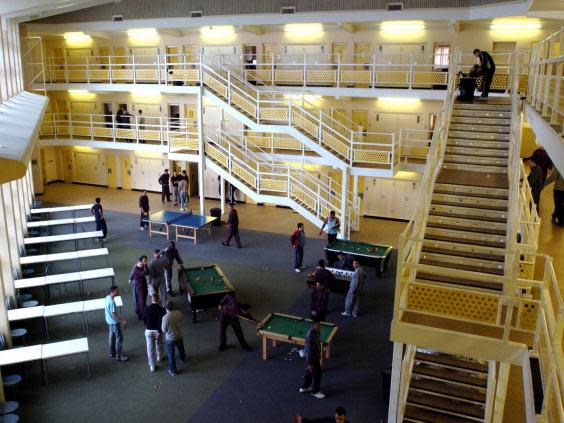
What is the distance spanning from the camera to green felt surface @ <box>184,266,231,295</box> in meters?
13.5

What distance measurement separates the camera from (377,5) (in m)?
19.9

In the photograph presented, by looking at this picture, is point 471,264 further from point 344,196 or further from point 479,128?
point 344,196

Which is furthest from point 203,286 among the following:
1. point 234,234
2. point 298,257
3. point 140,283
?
point 234,234

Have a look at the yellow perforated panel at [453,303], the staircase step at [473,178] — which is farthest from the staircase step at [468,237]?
the yellow perforated panel at [453,303]

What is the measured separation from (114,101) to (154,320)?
19.5 metres

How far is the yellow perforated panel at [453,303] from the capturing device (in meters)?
7.36

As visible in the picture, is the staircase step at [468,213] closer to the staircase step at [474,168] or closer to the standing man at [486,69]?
the staircase step at [474,168]

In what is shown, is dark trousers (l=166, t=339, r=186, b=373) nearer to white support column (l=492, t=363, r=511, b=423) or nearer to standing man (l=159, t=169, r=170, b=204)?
white support column (l=492, t=363, r=511, b=423)

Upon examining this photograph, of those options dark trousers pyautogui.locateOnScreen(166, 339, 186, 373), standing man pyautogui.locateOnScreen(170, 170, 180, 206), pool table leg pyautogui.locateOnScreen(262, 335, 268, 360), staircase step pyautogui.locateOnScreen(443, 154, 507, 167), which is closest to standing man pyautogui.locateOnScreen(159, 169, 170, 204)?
standing man pyautogui.locateOnScreen(170, 170, 180, 206)

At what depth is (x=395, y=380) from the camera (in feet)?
26.4

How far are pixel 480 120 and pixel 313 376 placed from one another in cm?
734

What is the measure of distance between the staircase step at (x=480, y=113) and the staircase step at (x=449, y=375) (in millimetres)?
6341

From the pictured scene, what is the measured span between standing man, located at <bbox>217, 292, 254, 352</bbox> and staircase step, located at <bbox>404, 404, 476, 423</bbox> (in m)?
4.06

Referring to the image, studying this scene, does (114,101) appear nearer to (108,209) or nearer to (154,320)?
(108,209)
